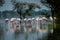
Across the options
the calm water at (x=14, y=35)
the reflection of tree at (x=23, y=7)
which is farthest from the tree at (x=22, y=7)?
the calm water at (x=14, y=35)

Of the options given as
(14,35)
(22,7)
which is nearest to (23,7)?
(22,7)

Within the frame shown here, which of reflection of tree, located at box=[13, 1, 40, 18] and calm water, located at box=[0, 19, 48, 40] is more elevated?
reflection of tree, located at box=[13, 1, 40, 18]

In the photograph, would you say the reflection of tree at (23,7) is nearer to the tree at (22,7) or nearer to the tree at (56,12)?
the tree at (22,7)

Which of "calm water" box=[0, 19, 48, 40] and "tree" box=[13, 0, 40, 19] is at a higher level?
"tree" box=[13, 0, 40, 19]

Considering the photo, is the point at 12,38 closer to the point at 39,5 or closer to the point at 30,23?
the point at 30,23

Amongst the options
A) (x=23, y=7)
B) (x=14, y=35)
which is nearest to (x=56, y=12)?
(x=23, y=7)

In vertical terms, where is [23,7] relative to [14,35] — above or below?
above

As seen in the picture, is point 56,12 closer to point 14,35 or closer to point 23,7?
point 23,7

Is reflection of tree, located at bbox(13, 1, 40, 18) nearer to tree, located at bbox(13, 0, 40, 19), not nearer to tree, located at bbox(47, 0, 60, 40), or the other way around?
tree, located at bbox(13, 0, 40, 19)

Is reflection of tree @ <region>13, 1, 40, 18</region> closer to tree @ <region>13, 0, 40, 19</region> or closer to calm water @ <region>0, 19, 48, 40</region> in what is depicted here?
tree @ <region>13, 0, 40, 19</region>

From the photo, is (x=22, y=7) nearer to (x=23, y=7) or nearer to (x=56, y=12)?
(x=23, y=7)

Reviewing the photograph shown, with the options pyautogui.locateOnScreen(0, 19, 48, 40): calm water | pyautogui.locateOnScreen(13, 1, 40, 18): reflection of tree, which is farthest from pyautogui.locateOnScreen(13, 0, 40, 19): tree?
pyautogui.locateOnScreen(0, 19, 48, 40): calm water

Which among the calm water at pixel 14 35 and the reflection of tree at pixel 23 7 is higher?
the reflection of tree at pixel 23 7

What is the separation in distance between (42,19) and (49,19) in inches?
3.4
